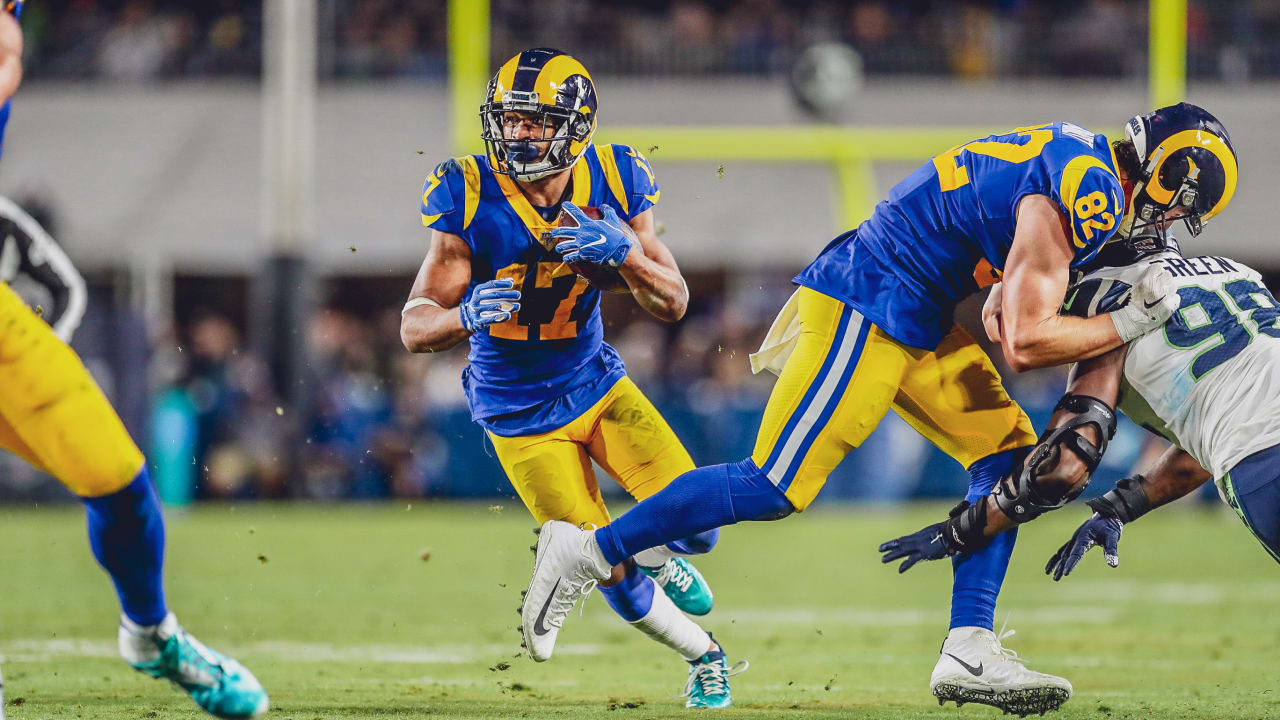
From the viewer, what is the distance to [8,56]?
139 inches

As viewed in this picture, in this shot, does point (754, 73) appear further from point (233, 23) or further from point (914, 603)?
point (914, 603)

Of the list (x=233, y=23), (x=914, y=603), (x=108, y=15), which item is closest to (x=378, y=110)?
(x=233, y=23)

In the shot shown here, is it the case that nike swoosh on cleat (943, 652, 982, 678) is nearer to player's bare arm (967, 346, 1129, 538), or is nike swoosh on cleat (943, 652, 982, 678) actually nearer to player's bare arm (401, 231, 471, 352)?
player's bare arm (967, 346, 1129, 538)

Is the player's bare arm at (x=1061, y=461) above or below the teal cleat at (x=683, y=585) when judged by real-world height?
above

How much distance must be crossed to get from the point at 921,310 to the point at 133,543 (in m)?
2.14

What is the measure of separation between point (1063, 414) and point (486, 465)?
360 inches

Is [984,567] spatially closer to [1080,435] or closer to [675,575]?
[1080,435]

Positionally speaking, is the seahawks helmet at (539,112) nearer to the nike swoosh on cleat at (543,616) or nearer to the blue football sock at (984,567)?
the nike swoosh on cleat at (543,616)

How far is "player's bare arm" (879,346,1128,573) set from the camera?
4164 millimetres

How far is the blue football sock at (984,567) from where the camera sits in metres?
4.46

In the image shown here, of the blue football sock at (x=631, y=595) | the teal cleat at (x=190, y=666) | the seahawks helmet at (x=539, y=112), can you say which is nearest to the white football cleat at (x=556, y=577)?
the blue football sock at (x=631, y=595)

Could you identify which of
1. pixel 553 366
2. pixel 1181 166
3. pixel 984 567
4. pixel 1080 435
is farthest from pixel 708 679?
pixel 1181 166

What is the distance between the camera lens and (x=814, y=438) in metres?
4.24

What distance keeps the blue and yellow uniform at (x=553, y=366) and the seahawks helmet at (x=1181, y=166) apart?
1.43 m
